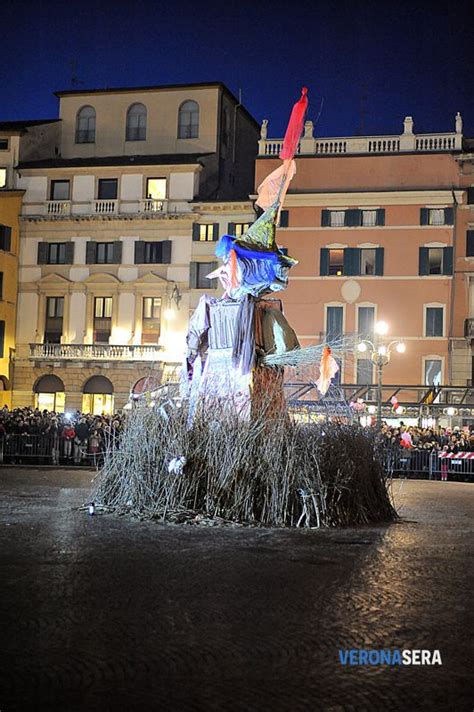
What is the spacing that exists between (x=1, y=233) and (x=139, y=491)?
40459 mm

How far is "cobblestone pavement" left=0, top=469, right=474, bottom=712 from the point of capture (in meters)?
5.73

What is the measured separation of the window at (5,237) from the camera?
52.2 metres

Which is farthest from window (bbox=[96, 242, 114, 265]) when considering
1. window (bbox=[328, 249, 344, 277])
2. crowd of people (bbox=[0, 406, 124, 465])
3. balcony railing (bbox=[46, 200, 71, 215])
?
crowd of people (bbox=[0, 406, 124, 465])

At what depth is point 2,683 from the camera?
5762mm

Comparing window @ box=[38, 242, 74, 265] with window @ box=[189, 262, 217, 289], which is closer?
window @ box=[189, 262, 217, 289]

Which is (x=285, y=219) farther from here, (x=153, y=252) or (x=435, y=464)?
(x=435, y=464)

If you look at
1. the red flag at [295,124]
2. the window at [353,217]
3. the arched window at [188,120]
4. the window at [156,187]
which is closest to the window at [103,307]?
the window at [156,187]

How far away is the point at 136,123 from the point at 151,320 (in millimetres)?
12831

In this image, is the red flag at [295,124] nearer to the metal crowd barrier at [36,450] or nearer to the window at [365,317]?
the metal crowd barrier at [36,450]

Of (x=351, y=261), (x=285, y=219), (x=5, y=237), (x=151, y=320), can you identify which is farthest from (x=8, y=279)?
(x=351, y=261)

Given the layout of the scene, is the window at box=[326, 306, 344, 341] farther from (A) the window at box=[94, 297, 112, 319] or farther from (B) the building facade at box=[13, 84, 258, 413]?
(A) the window at box=[94, 297, 112, 319]

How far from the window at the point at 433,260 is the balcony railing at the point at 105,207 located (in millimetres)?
17116

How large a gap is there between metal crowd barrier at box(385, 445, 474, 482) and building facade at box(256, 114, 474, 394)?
19.3m

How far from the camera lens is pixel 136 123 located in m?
56.2
